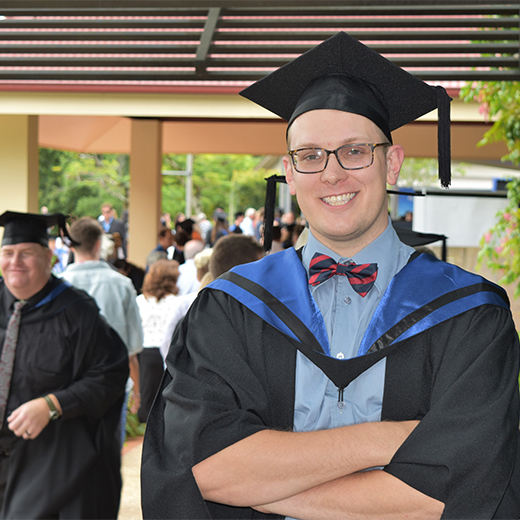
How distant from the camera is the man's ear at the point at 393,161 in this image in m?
1.99

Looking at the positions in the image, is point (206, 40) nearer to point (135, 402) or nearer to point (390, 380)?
point (135, 402)

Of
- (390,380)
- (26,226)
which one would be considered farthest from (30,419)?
(390,380)

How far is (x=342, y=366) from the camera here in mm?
1787

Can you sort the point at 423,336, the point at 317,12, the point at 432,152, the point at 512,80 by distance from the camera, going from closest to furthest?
1. the point at 423,336
2. the point at 512,80
3. the point at 317,12
4. the point at 432,152

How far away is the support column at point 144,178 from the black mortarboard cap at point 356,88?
28.7ft

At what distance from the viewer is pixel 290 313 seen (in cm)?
190

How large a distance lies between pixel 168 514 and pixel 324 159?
3.41 feet

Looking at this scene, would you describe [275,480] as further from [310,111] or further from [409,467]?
[310,111]

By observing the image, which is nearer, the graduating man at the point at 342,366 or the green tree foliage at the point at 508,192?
the graduating man at the point at 342,366

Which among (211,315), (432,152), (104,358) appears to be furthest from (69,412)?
(432,152)

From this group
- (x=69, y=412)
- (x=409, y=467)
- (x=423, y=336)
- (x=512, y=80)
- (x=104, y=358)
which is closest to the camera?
(x=409, y=467)

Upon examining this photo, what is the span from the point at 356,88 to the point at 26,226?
114 inches

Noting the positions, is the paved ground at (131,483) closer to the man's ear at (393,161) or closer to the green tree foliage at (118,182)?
the man's ear at (393,161)

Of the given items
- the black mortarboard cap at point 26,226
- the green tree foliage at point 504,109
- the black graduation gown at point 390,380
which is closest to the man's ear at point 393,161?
the black graduation gown at point 390,380
